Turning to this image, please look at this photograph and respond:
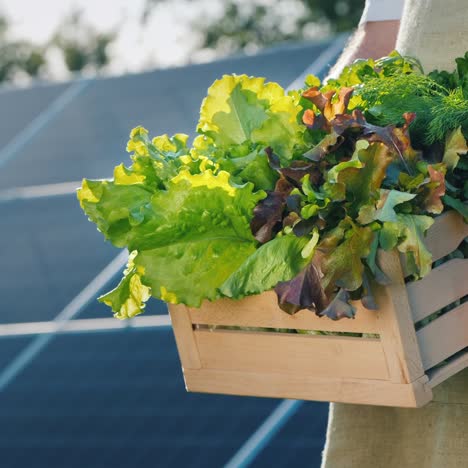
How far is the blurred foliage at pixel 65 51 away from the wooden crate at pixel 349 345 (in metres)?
22.6

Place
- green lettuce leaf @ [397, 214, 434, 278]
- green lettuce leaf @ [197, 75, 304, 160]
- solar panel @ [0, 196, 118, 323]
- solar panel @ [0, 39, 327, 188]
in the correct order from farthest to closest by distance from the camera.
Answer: solar panel @ [0, 39, 327, 188] → solar panel @ [0, 196, 118, 323] → green lettuce leaf @ [197, 75, 304, 160] → green lettuce leaf @ [397, 214, 434, 278]

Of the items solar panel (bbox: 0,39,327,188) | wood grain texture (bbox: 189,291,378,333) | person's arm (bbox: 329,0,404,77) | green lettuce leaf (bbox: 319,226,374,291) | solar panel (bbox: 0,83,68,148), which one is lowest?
solar panel (bbox: 0,83,68,148)

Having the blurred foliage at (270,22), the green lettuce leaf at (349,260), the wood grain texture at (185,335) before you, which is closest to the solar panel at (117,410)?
the wood grain texture at (185,335)

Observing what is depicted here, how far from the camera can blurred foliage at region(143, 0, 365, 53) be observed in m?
23.4

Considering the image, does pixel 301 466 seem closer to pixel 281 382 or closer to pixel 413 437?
pixel 413 437

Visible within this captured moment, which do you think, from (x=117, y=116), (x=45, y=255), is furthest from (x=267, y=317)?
(x=117, y=116)

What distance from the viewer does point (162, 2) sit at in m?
27.6

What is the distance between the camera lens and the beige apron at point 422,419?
2.46m

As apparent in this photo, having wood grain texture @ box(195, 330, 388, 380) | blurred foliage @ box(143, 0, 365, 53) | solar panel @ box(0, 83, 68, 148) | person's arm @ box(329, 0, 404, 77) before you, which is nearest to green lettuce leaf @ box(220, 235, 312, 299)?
wood grain texture @ box(195, 330, 388, 380)

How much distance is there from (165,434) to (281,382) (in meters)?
2.24

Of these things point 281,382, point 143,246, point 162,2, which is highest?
point 143,246

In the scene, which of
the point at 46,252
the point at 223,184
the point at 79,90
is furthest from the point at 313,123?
the point at 79,90

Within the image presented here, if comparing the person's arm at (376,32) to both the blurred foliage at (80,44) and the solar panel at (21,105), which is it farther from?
the blurred foliage at (80,44)

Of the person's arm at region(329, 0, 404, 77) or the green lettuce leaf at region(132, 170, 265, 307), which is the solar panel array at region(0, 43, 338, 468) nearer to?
the person's arm at region(329, 0, 404, 77)
